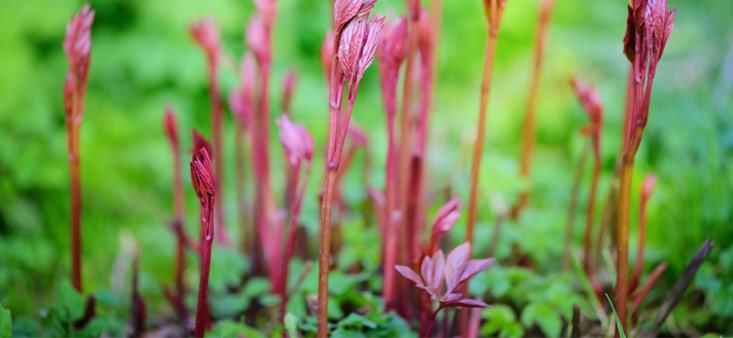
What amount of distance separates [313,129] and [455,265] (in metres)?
2.19

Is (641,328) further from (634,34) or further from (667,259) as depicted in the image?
(634,34)

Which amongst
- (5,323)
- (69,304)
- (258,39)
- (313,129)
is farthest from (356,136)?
(313,129)

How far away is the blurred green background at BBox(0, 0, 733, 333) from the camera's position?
4.87 feet

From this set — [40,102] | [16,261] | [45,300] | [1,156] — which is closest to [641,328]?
[45,300]

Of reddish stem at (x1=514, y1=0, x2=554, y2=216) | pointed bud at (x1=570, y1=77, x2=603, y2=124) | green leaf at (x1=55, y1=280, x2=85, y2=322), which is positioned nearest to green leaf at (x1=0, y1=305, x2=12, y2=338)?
green leaf at (x1=55, y1=280, x2=85, y2=322)

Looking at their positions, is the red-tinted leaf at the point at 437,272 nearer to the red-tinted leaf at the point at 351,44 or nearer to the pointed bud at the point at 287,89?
the red-tinted leaf at the point at 351,44

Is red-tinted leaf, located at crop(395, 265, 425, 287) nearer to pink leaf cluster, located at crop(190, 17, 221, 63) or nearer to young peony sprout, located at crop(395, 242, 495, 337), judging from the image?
young peony sprout, located at crop(395, 242, 495, 337)

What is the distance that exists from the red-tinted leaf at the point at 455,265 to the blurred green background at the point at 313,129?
52 cm

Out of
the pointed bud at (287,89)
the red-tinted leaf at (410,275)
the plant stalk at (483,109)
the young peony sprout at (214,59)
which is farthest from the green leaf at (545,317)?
the young peony sprout at (214,59)

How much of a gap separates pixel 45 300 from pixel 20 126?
1.17 metres

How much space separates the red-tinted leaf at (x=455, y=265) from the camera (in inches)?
34.6

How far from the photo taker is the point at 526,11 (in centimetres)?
337

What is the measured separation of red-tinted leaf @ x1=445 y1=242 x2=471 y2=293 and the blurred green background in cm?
52

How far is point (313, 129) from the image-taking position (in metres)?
3.00
